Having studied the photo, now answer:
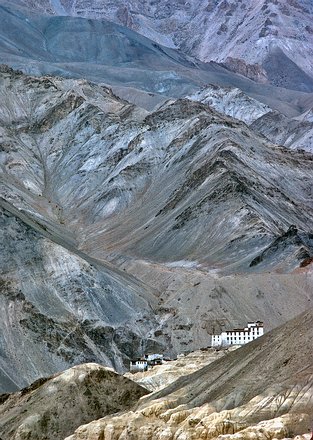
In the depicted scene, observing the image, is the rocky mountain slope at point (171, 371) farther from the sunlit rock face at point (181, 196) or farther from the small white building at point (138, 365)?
the sunlit rock face at point (181, 196)

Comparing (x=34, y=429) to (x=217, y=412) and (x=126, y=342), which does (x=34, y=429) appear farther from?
(x=126, y=342)

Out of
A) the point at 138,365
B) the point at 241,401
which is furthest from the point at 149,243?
the point at 241,401

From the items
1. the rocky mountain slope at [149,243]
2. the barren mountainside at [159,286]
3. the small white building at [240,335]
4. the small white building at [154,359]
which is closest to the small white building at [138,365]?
the small white building at [154,359]

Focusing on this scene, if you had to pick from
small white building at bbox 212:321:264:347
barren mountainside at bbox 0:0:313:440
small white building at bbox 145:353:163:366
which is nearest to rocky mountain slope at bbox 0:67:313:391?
barren mountainside at bbox 0:0:313:440

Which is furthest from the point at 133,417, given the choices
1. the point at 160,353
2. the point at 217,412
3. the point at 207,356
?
the point at 160,353

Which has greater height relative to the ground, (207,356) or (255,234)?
(255,234)

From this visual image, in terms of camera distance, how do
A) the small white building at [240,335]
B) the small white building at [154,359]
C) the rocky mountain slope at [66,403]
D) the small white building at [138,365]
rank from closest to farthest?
the rocky mountain slope at [66,403] → the small white building at [154,359] → the small white building at [138,365] → the small white building at [240,335]

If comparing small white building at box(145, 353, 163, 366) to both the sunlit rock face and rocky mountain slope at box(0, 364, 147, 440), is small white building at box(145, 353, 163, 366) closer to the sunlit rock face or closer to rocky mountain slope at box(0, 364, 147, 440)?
rocky mountain slope at box(0, 364, 147, 440)
